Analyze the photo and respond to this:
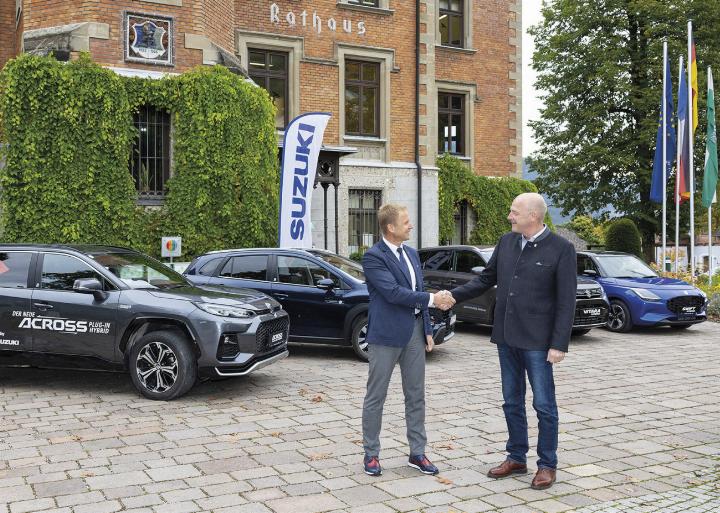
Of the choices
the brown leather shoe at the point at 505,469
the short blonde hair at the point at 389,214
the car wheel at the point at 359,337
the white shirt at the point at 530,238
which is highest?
the short blonde hair at the point at 389,214

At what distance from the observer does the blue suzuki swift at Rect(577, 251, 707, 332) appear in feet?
46.6

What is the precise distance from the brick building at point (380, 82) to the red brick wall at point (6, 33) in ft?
0.08

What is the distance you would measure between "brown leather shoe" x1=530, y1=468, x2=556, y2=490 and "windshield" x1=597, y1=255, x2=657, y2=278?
34.3ft

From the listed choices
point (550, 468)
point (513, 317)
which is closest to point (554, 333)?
point (513, 317)

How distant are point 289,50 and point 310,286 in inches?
484

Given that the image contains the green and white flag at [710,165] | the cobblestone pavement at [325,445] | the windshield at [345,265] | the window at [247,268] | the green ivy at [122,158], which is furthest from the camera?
the green and white flag at [710,165]

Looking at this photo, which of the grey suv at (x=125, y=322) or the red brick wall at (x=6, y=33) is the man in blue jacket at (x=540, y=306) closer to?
the grey suv at (x=125, y=322)

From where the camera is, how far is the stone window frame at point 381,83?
22.3 m

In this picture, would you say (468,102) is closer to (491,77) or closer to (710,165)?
(491,77)

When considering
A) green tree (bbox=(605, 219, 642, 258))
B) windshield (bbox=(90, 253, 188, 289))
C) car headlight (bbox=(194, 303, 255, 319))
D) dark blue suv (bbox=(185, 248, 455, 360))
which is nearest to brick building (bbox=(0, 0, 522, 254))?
green tree (bbox=(605, 219, 642, 258))

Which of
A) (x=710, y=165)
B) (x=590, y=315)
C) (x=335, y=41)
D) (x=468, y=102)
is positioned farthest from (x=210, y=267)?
(x=468, y=102)

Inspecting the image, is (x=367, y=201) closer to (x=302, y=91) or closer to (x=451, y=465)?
(x=302, y=91)

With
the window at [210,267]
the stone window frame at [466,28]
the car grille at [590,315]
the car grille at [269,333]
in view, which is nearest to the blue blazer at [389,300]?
the car grille at [269,333]

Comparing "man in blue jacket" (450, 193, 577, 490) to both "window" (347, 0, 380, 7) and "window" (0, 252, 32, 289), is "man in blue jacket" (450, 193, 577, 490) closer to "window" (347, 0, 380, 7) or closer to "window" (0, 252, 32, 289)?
"window" (0, 252, 32, 289)
